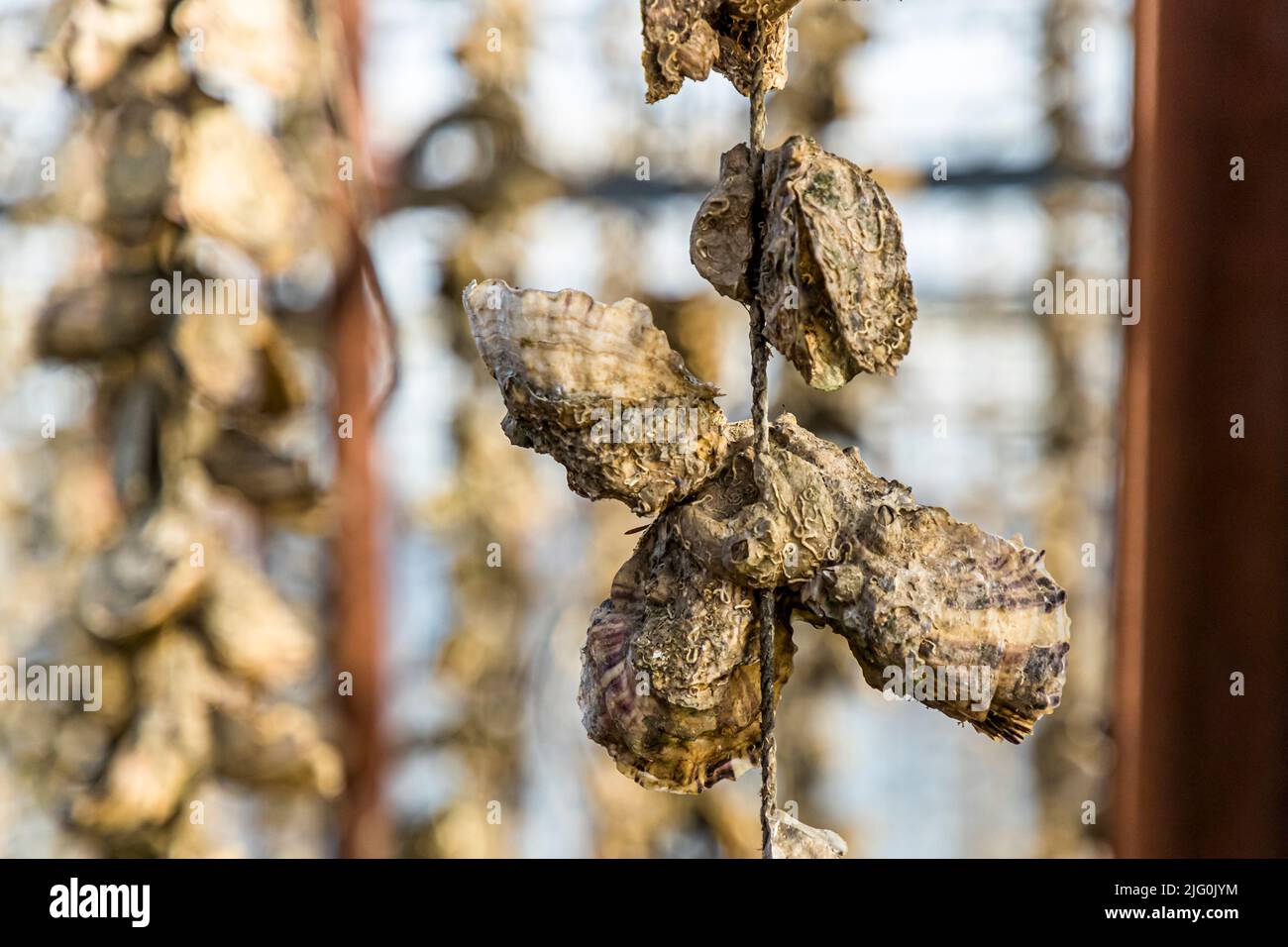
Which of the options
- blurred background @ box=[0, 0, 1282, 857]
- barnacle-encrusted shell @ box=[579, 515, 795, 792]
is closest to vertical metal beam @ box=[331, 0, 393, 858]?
blurred background @ box=[0, 0, 1282, 857]

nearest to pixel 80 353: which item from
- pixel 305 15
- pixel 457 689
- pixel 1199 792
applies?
pixel 305 15

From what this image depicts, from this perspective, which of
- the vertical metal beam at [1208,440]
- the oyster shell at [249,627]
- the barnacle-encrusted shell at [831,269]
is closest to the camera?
the barnacle-encrusted shell at [831,269]

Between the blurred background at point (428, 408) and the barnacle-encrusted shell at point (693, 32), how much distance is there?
650mm

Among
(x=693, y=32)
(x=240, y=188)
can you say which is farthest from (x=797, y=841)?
(x=240, y=188)

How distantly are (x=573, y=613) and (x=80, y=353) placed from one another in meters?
0.62

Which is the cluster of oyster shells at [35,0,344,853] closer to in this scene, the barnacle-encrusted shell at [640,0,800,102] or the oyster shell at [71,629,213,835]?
the oyster shell at [71,629,213,835]

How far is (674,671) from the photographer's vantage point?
1.52 feet

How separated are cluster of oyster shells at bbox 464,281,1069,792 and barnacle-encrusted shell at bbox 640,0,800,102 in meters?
0.11

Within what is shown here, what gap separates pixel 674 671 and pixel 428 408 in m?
0.78

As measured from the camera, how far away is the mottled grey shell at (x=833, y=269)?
1.37 ft

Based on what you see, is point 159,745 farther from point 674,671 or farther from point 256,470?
point 674,671

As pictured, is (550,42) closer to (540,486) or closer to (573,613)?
(540,486)

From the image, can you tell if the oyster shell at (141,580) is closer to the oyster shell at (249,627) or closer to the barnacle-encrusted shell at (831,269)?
the oyster shell at (249,627)

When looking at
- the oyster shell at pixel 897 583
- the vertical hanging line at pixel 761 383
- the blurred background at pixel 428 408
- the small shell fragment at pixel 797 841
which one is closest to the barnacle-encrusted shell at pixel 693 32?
the vertical hanging line at pixel 761 383
